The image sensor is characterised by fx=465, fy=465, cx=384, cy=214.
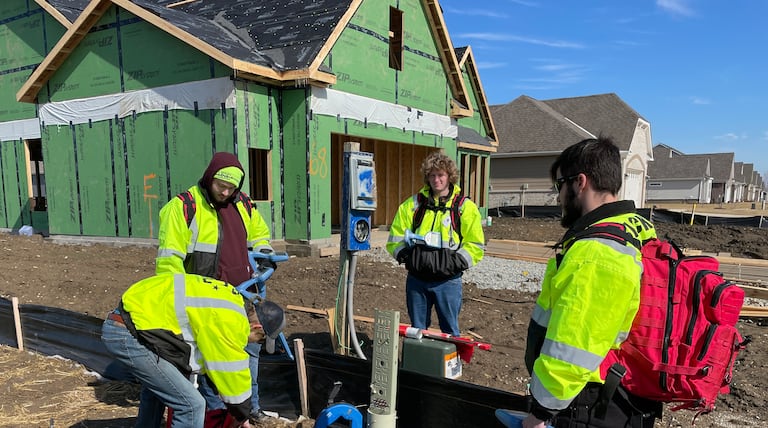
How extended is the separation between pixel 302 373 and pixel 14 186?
13.9 m

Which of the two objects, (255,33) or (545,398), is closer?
(545,398)

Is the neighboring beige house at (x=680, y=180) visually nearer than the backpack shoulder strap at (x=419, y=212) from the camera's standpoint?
No

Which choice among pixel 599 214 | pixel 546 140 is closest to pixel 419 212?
pixel 599 214

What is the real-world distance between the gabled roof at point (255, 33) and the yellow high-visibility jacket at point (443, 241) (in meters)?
5.65

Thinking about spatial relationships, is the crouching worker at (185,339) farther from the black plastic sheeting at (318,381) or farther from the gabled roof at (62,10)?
the gabled roof at (62,10)

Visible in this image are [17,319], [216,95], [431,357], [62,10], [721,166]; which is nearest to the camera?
[431,357]

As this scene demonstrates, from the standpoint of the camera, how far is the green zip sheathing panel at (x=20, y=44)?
488 inches

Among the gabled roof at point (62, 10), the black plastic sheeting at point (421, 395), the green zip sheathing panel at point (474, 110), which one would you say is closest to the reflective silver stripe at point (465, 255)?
Answer: the black plastic sheeting at point (421, 395)

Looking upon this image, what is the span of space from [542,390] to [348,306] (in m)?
2.34

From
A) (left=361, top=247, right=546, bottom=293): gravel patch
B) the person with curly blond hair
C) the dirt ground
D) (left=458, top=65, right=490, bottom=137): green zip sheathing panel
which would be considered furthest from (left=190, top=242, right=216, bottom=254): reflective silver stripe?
(left=458, top=65, right=490, bottom=137): green zip sheathing panel

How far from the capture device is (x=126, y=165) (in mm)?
10086

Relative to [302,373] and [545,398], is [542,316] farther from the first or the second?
[302,373]

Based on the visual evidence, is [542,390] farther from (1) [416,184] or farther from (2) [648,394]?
(1) [416,184]

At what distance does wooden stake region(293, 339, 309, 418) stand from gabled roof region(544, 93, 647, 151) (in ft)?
89.2
